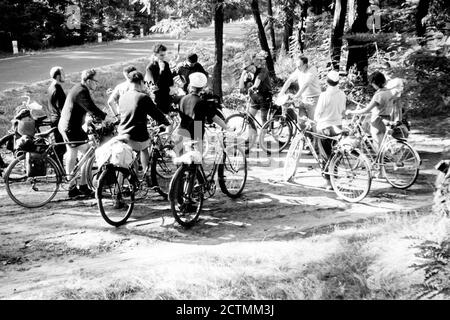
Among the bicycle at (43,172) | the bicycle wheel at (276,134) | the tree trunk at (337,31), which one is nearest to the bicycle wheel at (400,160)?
the bicycle wheel at (276,134)

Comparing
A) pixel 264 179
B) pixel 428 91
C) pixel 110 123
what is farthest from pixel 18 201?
pixel 428 91

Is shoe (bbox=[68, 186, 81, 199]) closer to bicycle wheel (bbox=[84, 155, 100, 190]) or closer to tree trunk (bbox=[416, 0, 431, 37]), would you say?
bicycle wheel (bbox=[84, 155, 100, 190])

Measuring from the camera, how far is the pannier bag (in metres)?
8.20

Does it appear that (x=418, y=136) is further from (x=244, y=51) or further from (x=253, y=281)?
(x=244, y=51)

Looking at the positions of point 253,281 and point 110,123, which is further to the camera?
point 110,123

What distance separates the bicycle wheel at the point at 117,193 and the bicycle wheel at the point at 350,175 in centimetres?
362

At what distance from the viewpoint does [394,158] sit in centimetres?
895

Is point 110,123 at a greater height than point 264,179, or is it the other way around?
point 110,123

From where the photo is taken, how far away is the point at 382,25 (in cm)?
2062

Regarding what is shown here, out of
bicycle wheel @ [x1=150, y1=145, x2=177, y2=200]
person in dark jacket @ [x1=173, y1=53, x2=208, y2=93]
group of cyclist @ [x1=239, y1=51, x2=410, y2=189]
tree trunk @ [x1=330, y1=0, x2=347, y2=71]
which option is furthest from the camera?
tree trunk @ [x1=330, y1=0, x2=347, y2=71]

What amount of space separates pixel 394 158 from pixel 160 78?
5256mm

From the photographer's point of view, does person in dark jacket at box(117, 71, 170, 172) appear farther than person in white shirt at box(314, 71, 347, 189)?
No

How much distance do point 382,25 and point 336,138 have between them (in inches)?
545

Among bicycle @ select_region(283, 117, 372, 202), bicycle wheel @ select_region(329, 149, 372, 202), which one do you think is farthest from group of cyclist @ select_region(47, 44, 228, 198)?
bicycle wheel @ select_region(329, 149, 372, 202)
